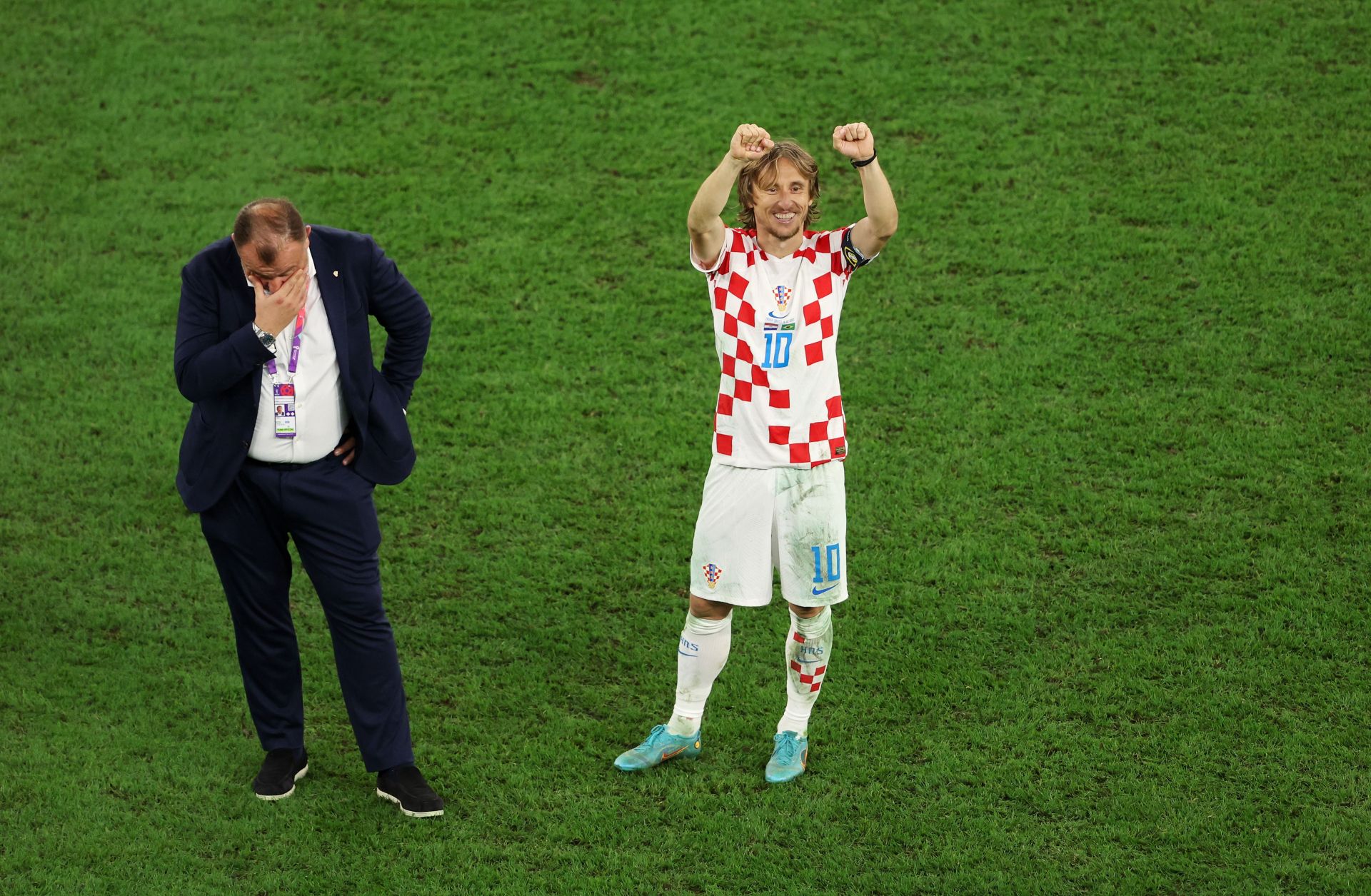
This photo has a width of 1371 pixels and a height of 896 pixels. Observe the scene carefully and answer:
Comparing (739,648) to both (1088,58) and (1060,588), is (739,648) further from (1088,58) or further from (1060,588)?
(1088,58)

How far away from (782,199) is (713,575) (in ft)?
3.99

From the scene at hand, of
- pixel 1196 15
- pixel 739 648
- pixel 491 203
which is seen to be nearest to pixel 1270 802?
pixel 739 648

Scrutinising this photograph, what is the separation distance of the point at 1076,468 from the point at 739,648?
6.11 ft

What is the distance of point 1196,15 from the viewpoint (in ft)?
28.4

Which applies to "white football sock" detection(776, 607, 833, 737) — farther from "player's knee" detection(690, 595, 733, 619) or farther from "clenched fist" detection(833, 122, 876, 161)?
"clenched fist" detection(833, 122, 876, 161)

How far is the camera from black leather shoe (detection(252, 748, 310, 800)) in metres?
4.57

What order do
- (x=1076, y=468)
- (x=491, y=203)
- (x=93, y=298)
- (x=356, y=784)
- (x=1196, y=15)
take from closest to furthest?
(x=356, y=784)
(x=1076, y=468)
(x=93, y=298)
(x=491, y=203)
(x=1196, y=15)

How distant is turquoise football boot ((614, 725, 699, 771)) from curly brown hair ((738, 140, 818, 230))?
5.78ft

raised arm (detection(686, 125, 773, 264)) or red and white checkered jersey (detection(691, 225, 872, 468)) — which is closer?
raised arm (detection(686, 125, 773, 264))

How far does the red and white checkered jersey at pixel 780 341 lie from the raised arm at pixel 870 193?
3.3 inches

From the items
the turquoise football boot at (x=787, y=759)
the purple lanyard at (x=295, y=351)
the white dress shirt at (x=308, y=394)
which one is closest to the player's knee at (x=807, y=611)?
the turquoise football boot at (x=787, y=759)

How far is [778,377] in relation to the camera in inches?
170

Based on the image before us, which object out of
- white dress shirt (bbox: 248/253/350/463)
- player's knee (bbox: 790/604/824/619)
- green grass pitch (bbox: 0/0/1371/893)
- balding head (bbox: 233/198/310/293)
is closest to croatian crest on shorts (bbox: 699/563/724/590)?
player's knee (bbox: 790/604/824/619)

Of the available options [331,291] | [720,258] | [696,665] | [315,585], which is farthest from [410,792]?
[720,258]
